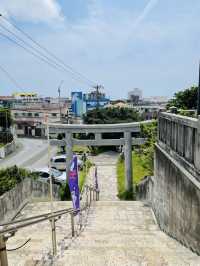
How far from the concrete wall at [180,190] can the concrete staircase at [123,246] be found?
1.08 ft

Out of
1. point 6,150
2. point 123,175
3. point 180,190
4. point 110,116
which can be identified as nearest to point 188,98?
point 123,175

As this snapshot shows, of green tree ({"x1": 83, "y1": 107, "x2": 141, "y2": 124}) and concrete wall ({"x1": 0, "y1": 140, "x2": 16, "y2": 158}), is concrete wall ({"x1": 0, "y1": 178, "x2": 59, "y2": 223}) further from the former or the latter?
green tree ({"x1": 83, "y1": 107, "x2": 141, "y2": 124})

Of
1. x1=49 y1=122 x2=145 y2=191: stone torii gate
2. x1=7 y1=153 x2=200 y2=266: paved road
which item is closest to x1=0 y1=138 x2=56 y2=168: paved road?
x1=49 y1=122 x2=145 y2=191: stone torii gate

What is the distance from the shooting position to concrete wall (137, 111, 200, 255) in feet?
18.9

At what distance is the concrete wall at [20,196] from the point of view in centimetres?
985

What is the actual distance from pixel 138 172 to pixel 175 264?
19.7 metres

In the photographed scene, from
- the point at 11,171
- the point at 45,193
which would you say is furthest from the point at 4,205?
the point at 45,193

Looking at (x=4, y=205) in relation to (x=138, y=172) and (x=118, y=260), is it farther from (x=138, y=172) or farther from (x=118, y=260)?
(x=138, y=172)

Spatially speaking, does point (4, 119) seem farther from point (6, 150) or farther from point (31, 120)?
point (31, 120)

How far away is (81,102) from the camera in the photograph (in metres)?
63.9

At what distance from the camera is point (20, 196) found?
11.9m

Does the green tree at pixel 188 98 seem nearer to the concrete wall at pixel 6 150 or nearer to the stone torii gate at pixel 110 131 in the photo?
the stone torii gate at pixel 110 131

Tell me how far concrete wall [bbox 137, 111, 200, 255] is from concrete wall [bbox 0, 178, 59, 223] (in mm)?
5082

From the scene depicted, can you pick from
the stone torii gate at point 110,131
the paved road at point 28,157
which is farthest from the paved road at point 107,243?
the paved road at point 28,157
